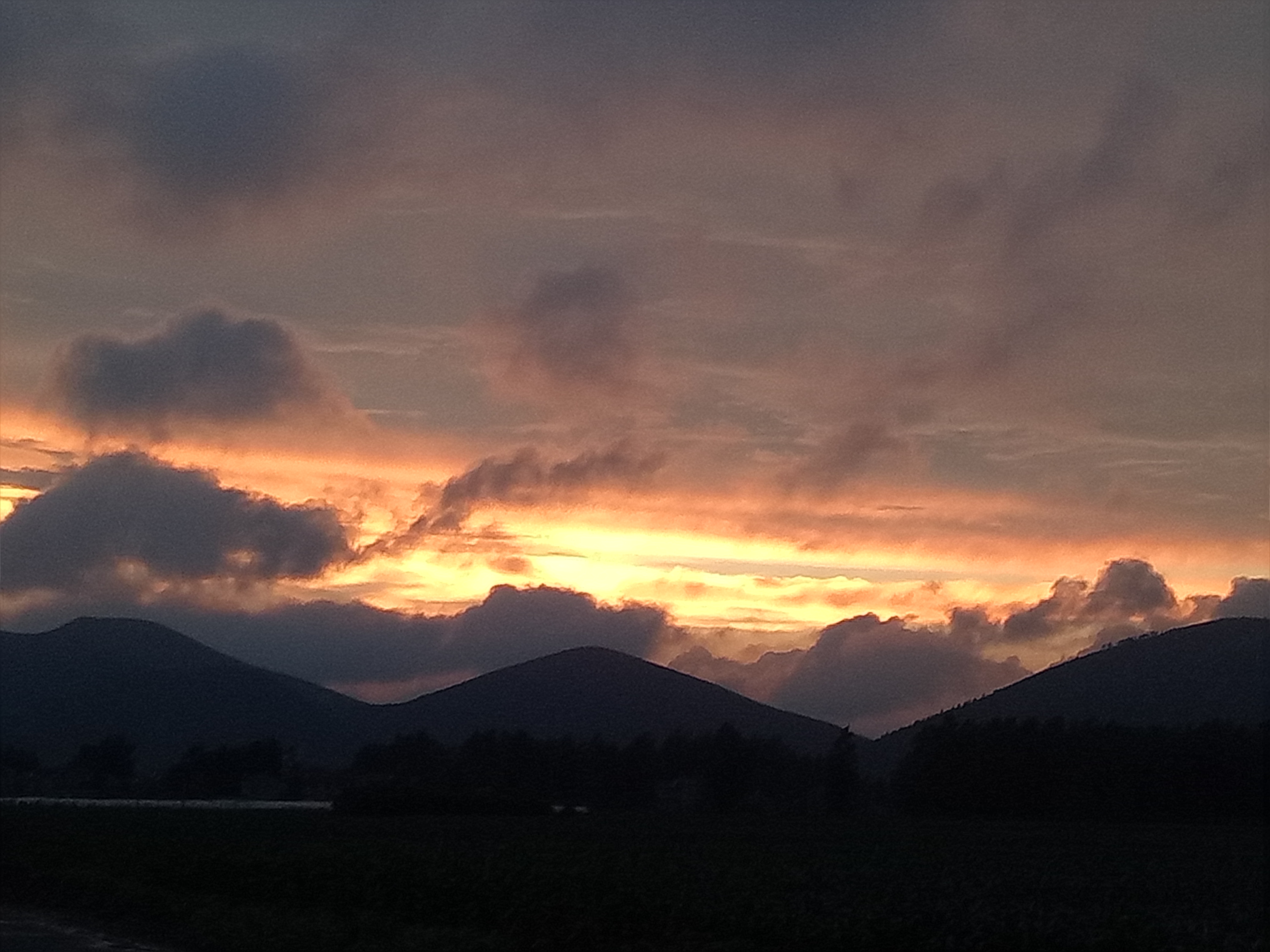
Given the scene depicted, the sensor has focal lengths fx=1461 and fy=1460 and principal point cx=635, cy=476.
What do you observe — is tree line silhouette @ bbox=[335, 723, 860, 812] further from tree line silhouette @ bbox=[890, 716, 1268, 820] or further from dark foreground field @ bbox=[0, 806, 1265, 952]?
dark foreground field @ bbox=[0, 806, 1265, 952]

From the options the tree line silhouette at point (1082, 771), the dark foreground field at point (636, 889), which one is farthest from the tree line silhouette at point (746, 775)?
the dark foreground field at point (636, 889)

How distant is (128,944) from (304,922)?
408cm

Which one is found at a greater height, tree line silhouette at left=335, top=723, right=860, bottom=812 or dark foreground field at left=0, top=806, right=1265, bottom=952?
tree line silhouette at left=335, top=723, right=860, bottom=812

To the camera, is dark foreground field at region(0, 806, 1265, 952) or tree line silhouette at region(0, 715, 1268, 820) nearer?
dark foreground field at region(0, 806, 1265, 952)

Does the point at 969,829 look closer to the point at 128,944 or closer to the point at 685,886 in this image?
the point at 685,886

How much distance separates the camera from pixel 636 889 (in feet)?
133

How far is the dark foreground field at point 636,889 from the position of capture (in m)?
32.8

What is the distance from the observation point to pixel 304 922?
3509 centimetres

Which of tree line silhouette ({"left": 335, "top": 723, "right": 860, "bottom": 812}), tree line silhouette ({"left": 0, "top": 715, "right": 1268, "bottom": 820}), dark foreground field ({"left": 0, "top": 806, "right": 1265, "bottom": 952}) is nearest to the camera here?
dark foreground field ({"left": 0, "top": 806, "right": 1265, "bottom": 952})

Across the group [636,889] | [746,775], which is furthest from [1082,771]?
[636,889]

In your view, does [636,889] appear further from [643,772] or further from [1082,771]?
[643,772]

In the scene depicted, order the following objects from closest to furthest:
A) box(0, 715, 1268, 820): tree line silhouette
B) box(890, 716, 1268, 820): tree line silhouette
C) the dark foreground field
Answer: the dark foreground field
box(890, 716, 1268, 820): tree line silhouette
box(0, 715, 1268, 820): tree line silhouette

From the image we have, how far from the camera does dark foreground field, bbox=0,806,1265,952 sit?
1289 inches

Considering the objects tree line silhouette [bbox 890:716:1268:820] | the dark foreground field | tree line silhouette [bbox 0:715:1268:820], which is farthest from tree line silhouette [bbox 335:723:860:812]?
the dark foreground field
